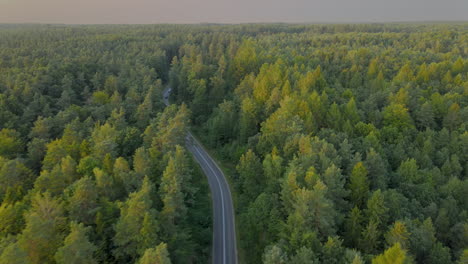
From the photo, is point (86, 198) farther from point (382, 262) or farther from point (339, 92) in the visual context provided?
point (339, 92)

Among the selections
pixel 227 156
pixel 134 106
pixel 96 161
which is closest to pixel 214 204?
pixel 227 156

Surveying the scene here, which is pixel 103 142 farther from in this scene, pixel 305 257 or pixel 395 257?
pixel 395 257

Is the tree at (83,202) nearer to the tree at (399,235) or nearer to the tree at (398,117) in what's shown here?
the tree at (399,235)

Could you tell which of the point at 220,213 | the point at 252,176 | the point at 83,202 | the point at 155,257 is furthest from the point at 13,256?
the point at 252,176

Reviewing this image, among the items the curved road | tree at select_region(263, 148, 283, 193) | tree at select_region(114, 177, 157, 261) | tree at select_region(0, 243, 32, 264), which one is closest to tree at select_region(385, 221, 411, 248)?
tree at select_region(263, 148, 283, 193)

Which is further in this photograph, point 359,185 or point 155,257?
point 359,185

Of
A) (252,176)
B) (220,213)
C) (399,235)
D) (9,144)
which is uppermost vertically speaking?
(9,144)

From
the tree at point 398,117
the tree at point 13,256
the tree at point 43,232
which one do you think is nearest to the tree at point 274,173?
the tree at point 43,232
